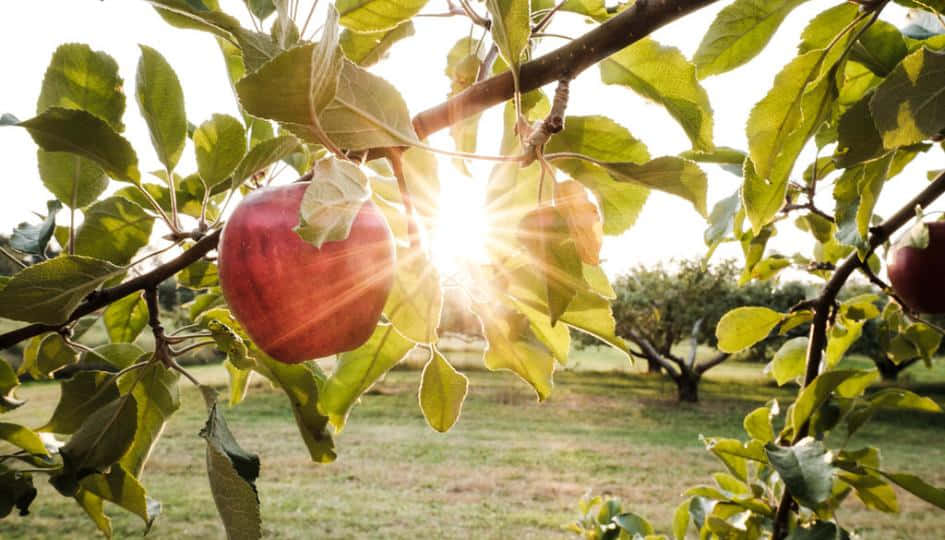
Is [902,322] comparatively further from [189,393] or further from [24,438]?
[189,393]

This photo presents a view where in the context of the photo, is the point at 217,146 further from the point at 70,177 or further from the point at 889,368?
the point at 889,368

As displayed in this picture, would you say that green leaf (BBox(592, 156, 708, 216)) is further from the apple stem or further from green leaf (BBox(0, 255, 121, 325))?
green leaf (BBox(0, 255, 121, 325))

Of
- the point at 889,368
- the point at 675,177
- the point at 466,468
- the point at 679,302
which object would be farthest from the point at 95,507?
the point at 889,368

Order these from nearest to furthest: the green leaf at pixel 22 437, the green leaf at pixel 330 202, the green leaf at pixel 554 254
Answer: the green leaf at pixel 330 202, the green leaf at pixel 554 254, the green leaf at pixel 22 437

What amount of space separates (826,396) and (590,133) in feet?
2.27

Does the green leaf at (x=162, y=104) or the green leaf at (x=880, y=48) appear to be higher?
the green leaf at (x=880, y=48)

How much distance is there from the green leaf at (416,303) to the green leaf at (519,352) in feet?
0.16

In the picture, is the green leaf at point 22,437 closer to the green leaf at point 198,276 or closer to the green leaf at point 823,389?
the green leaf at point 198,276

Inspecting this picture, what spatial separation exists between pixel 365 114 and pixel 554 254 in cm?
14

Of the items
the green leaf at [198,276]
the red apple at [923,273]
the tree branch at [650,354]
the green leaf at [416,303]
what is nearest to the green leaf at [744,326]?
the red apple at [923,273]

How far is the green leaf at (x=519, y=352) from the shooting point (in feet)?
1.91

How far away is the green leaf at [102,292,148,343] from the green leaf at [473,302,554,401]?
0.51 meters

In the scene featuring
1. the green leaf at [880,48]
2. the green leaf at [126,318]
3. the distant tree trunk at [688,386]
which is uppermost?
the green leaf at [880,48]

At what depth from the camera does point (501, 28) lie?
15.3 inches
